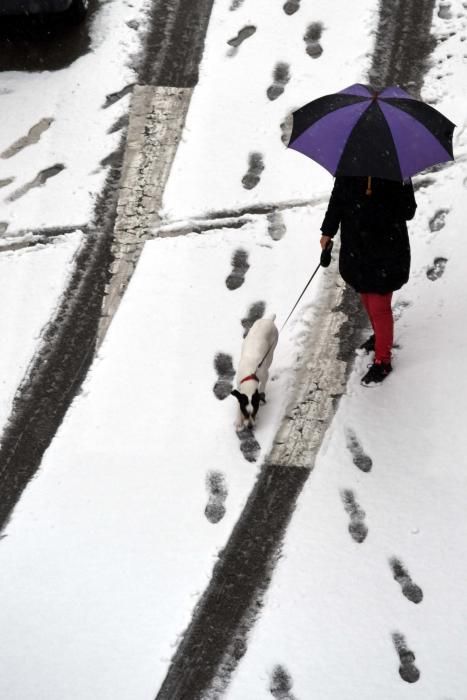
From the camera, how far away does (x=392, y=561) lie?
466 cm

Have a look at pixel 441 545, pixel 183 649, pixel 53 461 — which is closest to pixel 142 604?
pixel 183 649

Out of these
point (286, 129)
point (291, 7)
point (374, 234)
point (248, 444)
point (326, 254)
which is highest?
point (374, 234)

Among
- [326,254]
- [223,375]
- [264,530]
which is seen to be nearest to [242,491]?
[264,530]

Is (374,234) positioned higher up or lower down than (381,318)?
higher up

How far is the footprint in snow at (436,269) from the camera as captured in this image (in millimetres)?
6004

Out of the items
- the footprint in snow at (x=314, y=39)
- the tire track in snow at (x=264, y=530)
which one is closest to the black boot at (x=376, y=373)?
the tire track in snow at (x=264, y=530)

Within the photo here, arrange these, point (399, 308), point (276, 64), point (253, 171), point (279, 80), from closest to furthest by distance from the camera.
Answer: point (399, 308)
point (253, 171)
point (279, 80)
point (276, 64)

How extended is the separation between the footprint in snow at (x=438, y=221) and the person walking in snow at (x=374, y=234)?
1.35m

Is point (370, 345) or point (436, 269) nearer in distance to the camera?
point (370, 345)

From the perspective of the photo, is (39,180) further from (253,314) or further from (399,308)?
(399,308)

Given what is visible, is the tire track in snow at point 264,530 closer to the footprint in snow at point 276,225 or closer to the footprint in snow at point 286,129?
the footprint in snow at point 276,225

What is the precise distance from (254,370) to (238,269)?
1390 millimetres

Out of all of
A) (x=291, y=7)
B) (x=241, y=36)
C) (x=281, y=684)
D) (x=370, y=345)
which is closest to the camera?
(x=281, y=684)

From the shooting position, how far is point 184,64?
807 centimetres
